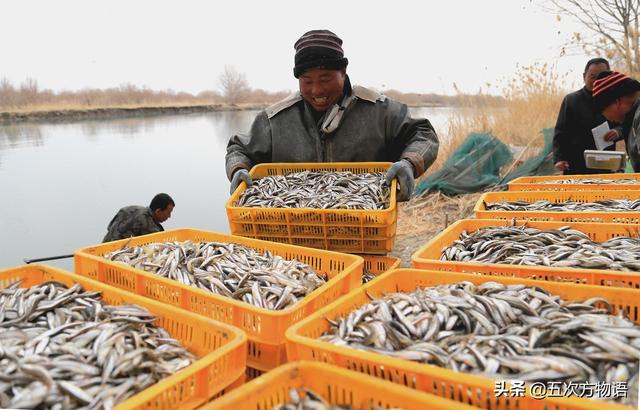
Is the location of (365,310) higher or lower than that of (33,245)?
higher

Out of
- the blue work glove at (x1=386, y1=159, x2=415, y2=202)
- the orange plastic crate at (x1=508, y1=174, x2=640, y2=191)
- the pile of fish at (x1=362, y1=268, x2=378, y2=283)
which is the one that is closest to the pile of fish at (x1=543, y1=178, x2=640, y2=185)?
the orange plastic crate at (x1=508, y1=174, x2=640, y2=191)

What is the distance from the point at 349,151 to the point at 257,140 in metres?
0.83

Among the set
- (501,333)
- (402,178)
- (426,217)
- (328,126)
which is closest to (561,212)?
(402,178)

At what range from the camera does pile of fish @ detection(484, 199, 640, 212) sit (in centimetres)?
352

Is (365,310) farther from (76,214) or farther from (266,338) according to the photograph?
(76,214)

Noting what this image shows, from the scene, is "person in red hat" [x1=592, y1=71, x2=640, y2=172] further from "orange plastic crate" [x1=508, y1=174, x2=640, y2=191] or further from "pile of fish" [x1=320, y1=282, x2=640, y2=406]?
"pile of fish" [x1=320, y1=282, x2=640, y2=406]

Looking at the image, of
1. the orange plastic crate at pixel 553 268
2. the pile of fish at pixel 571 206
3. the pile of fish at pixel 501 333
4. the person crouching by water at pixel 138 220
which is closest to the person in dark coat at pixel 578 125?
the pile of fish at pixel 571 206

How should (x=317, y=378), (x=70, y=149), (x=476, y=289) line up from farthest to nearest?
(x=70, y=149), (x=476, y=289), (x=317, y=378)

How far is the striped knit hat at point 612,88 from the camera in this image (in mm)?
4520

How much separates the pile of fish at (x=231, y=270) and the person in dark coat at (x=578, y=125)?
16.1 feet

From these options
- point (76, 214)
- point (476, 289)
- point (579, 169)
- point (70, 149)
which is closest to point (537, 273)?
point (476, 289)

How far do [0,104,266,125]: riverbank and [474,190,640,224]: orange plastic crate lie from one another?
86.6 feet

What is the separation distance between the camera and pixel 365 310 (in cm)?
185

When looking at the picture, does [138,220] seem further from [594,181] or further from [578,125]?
[578,125]
